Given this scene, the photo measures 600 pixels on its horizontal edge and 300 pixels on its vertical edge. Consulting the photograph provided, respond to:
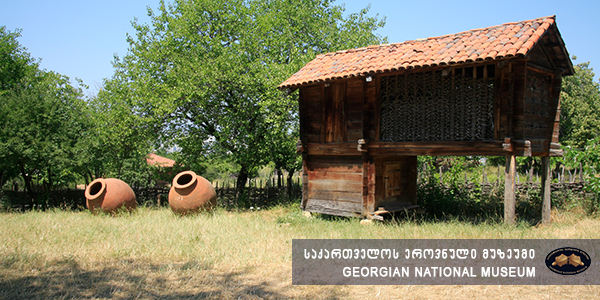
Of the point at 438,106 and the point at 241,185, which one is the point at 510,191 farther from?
the point at 241,185

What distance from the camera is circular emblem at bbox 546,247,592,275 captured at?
6234 millimetres

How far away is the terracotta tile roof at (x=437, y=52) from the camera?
836cm

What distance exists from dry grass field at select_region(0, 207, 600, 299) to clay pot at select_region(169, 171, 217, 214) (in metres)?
0.88

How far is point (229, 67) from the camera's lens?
46.6 ft

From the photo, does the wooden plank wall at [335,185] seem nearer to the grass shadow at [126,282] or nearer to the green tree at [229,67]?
the green tree at [229,67]

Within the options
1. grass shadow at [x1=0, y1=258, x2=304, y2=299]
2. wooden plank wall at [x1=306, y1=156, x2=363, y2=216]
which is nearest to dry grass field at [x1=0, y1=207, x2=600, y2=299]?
grass shadow at [x1=0, y1=258, x2=304, y2=299]

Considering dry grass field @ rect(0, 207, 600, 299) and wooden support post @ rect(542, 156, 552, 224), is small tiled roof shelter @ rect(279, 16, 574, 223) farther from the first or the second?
dry grass field @ rect(0, 207, 600, 299)

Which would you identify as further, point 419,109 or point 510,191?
point 419,109

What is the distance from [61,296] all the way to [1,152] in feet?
35.5

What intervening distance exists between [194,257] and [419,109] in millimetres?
6054

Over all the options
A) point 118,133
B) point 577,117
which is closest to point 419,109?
point 118,133

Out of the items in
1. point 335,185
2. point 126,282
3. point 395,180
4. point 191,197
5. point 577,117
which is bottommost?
point 126,282

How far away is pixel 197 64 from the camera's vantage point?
565 inches

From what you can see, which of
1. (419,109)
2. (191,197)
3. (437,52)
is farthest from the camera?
(191,197)
